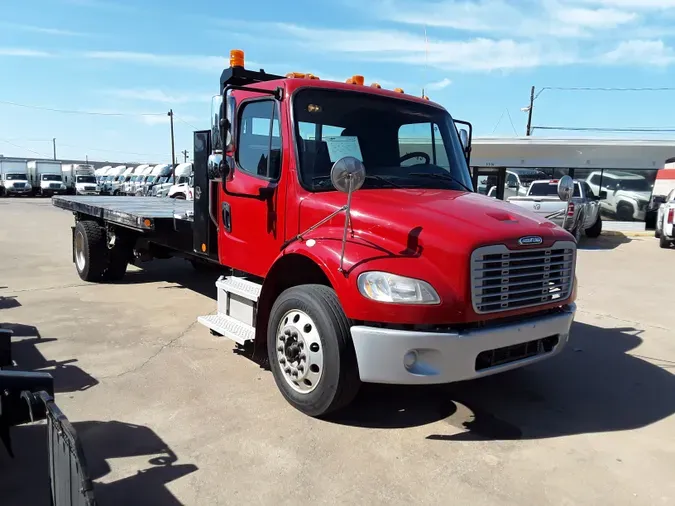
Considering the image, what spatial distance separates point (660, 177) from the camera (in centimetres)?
1970

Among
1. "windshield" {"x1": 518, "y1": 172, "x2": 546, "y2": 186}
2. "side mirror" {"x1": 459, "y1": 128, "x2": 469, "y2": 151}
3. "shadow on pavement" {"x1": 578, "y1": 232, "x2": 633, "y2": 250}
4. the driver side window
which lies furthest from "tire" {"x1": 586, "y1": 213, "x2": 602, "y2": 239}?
the driver side window

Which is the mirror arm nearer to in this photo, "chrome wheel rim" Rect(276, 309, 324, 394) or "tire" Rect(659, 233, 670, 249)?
"chrome wheel rim" Rect(276, 309, 324, 394)

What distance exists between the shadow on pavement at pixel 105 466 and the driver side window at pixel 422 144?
286 centimetres

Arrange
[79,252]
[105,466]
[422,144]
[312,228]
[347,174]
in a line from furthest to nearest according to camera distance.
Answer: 1. [79,252]
2. [422,144]
3. [312,228]
4. [347,174]
5. [105,466]

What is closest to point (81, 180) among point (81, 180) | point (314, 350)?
point (81, 180)

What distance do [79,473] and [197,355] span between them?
316cm

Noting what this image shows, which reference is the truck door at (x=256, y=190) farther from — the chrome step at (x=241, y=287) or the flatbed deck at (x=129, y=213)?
the flatbed deck at (x=129, y=213)

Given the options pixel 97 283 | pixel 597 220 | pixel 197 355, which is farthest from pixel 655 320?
pixel 597 220

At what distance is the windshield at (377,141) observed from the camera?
14.2 ft

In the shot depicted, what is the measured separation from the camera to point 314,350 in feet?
12.3

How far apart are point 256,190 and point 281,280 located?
817mm

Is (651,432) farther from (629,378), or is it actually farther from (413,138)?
(413,138)

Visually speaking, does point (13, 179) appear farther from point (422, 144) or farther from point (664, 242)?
point (422, 144)

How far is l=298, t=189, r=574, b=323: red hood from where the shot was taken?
3.40 meters
